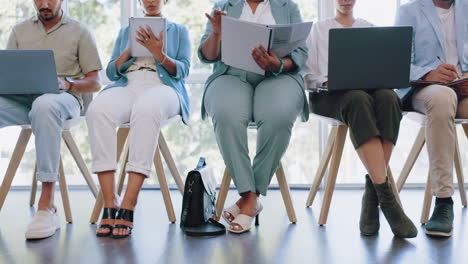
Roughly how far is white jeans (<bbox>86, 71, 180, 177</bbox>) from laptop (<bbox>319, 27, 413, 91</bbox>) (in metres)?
0.72

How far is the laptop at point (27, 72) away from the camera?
212cm

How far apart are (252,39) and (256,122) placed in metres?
0.35

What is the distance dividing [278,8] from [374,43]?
589 millimetres

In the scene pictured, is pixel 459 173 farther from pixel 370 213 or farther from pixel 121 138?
pixel 121 138

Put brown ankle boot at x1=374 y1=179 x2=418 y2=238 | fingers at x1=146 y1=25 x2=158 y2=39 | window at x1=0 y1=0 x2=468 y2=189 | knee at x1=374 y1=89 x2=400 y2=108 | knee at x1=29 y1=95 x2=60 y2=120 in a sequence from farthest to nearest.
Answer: window at x1=0 y1=0 x2=468 y2=189 → fingers at x1=146 y1=25 x2=158 y2=39 → knee at x1=29 y1=95 x2=60 y2=120 → knee at x1=374 y1=89 x2=400 y2=108 → brown ankle boot at x1=374 y1=179 x2=418 y2=238

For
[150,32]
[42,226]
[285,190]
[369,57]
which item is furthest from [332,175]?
[42,226]

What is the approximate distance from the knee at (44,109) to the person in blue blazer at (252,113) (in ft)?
2.08

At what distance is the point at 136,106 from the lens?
2.11m

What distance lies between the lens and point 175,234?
2047 mm

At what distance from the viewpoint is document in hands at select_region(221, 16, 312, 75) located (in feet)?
6.45

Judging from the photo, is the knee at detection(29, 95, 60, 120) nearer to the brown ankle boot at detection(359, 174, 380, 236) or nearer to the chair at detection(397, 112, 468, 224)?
the brown ankle boot at detection(359, 174, 380, 236)

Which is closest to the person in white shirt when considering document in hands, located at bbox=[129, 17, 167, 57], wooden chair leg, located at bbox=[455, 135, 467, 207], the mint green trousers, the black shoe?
the black shoe

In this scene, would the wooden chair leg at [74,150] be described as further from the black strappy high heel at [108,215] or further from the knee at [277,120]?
the knee at [277,120]

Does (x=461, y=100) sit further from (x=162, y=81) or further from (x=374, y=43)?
(x=162, y=81)
